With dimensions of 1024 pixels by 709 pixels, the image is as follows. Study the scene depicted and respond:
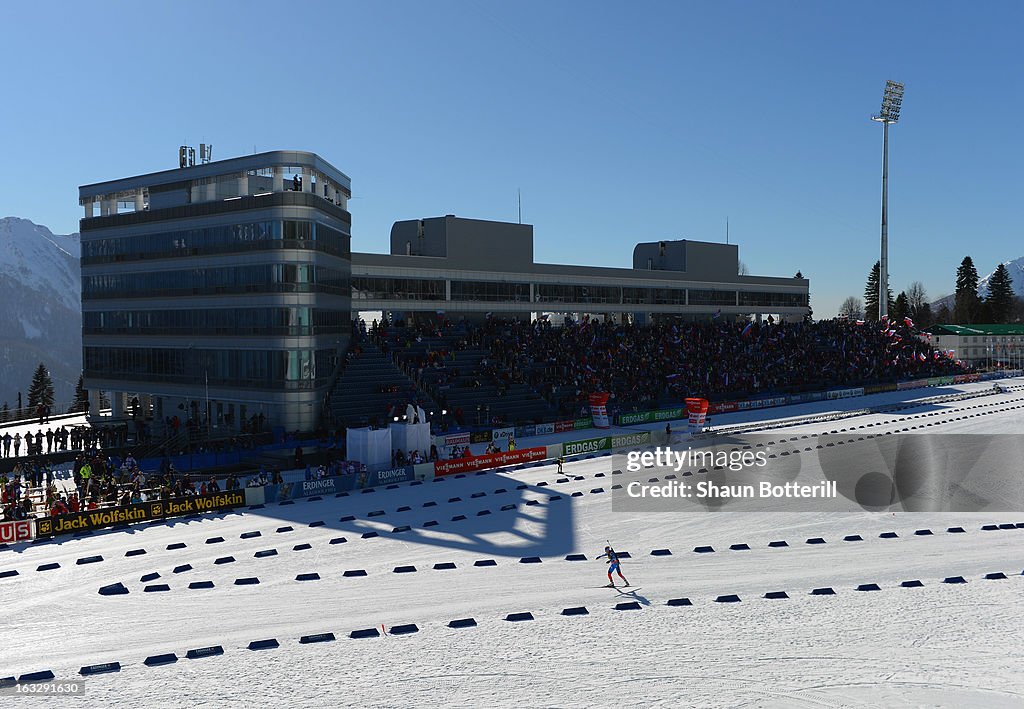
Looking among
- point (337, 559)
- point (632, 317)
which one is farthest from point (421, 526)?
point (632, 317)

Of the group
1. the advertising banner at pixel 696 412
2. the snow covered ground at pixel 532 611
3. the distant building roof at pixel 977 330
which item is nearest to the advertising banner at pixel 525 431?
the advertising banner at pixel 696 412

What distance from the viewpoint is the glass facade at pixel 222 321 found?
170ft

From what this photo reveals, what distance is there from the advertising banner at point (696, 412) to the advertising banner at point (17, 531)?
38308mm

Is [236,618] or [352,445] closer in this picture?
[236,618]

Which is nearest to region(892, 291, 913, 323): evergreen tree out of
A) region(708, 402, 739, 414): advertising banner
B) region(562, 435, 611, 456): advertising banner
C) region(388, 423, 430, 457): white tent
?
region(708, 402, 739, 414): advertising banner

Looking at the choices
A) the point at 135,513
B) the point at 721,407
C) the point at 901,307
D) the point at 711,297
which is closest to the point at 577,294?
the point at 721,407

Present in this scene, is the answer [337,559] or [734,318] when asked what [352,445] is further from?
[734,318]

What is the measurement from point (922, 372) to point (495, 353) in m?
60.1

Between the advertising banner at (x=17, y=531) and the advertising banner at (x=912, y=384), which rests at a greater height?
the advertising banner at (x=912, y=384)

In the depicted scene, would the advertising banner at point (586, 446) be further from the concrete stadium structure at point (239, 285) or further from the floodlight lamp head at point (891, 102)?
the floodlight lamp head at point (891, 102)

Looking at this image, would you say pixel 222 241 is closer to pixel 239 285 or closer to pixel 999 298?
pixel 239 285

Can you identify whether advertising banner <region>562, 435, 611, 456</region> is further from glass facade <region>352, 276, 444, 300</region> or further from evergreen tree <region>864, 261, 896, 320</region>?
evergreen tree <region>864, 261, 896, 320</region>

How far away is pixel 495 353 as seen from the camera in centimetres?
6500

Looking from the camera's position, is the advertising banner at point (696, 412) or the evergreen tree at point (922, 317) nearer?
the advertising banner at point (696, 412)
